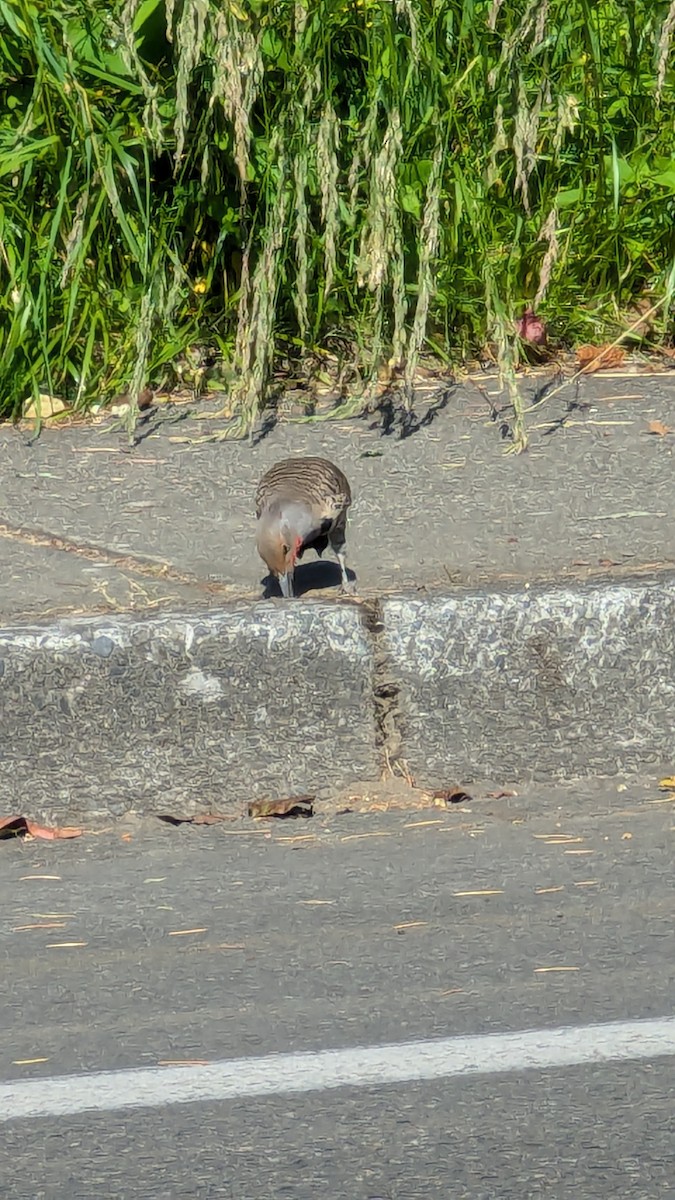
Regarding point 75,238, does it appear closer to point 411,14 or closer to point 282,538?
point 411,14

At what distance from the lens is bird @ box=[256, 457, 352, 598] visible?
4473 mm

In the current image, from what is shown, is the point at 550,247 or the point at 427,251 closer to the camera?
the point at 427,251

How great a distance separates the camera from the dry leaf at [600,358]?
603 centimetres

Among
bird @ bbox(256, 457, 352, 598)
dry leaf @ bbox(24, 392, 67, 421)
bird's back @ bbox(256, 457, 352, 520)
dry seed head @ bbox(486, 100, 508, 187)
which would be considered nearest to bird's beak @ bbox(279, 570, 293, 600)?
bird @ bbox(256, 457, 352, 598)

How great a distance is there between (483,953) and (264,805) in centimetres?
87

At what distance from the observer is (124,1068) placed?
310cm

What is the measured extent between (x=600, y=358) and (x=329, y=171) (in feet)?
4.12

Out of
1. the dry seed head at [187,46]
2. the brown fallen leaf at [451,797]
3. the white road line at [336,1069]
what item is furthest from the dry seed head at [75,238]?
the white road line at [336,1069]

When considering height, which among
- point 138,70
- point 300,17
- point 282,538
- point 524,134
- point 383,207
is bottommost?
point 282,538

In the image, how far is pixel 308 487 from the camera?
456cm

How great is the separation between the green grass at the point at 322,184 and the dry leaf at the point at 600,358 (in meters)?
0.09

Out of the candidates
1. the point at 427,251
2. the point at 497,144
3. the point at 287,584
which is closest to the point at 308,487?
the point at 287,584

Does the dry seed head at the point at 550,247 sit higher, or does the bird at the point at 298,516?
the dry seed head at the point at 550,247

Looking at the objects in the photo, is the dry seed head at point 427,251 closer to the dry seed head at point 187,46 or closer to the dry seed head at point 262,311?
the dry seed head at point 262,311
